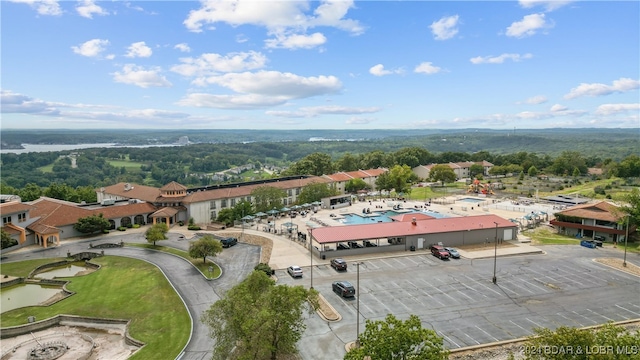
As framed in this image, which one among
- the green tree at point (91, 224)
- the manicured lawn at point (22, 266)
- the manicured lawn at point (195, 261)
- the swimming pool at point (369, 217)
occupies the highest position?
the green tree at point (91, 224)

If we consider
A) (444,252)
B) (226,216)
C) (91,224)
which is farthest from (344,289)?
(91,224)

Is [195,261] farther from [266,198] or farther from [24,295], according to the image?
[266,198]

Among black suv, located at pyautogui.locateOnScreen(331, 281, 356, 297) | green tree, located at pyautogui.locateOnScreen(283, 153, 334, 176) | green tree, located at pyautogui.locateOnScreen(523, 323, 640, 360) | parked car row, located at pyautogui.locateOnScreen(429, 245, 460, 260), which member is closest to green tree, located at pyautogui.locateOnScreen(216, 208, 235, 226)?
black suv, located at pyautogui.locateOnScreen(331, 281, 356, 297)

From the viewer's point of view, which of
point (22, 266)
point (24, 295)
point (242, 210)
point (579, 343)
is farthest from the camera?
point (242, 210)

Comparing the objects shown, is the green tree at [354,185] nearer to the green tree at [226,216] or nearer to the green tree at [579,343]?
the green tree at [226,216]

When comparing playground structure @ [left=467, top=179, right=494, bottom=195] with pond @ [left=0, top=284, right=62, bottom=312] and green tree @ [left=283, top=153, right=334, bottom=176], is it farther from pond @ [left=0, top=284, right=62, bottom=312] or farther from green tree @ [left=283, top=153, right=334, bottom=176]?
pond @ [left=0, top=284, right=62, bottom=312]

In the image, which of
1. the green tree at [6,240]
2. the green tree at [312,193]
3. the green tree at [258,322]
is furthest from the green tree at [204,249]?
the green tree at [312,193]
